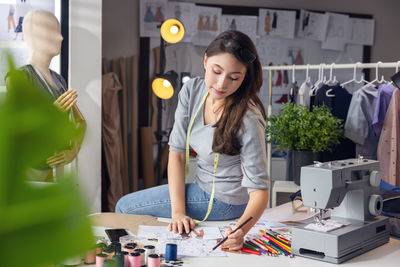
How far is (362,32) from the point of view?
4539 millimetres

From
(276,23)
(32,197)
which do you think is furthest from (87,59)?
(32,197)

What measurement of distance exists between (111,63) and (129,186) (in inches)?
41.2

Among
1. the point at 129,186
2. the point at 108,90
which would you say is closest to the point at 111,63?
the point at 108,90

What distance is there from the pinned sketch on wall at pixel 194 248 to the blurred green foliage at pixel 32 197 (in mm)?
1240

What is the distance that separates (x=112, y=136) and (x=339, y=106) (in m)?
1.71

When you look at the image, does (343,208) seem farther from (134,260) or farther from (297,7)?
(297,7)

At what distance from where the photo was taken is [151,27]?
3.93 metres

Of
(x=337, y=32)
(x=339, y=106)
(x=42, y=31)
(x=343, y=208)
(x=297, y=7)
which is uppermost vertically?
(x=297, y=7)

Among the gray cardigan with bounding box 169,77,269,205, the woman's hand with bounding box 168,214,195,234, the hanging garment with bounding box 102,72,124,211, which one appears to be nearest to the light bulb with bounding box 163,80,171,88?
the hanging garment with bounding box 102,72,124,211

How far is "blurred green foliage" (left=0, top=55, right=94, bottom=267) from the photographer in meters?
0.10

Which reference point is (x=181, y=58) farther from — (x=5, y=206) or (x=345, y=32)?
(x=5, y=206)

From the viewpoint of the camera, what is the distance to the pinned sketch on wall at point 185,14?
3982 mm

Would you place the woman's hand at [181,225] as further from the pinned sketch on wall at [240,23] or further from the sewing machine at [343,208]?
the pinned sketch on wall at [240,23]

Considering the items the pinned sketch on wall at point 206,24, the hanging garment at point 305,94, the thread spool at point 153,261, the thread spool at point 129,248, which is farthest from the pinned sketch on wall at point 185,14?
the thread spool at point 153,261
